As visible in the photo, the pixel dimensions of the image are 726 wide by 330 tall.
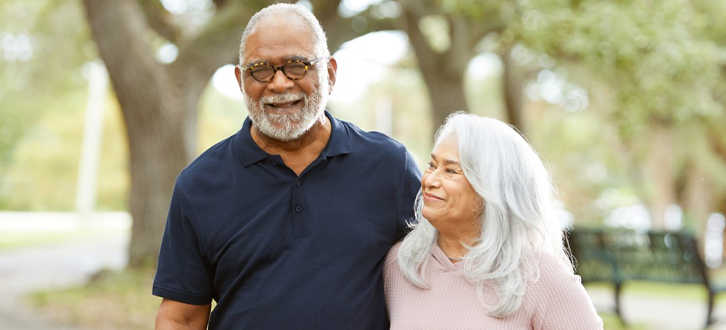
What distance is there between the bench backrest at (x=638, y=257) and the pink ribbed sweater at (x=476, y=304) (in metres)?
7.49

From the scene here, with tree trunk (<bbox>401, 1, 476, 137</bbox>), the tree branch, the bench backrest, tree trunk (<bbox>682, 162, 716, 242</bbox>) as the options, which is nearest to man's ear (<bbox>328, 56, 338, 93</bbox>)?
the bench backrest

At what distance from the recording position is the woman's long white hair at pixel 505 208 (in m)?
2.70

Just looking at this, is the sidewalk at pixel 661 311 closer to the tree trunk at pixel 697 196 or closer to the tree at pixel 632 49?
the tree at pixel 632 49

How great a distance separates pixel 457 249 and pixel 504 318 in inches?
12.7

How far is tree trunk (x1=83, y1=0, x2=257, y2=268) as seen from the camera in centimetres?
1024

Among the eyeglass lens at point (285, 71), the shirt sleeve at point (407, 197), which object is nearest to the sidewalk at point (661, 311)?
the shirt sleeve at point (407, 197)

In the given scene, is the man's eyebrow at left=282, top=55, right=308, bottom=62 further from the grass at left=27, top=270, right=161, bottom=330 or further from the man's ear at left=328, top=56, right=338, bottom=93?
the grass at left=27, top=270, right=161, bottom=330

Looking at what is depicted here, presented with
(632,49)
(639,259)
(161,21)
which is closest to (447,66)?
(161,21)

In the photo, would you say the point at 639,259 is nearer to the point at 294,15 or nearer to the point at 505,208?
the point at 505,208

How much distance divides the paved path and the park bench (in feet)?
20.1

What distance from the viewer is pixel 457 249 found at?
2873 millimetres

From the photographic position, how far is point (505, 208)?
273 centimetres

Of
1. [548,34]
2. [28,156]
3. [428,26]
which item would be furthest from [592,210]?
[548,34]

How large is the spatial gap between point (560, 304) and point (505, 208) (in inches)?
13.7
